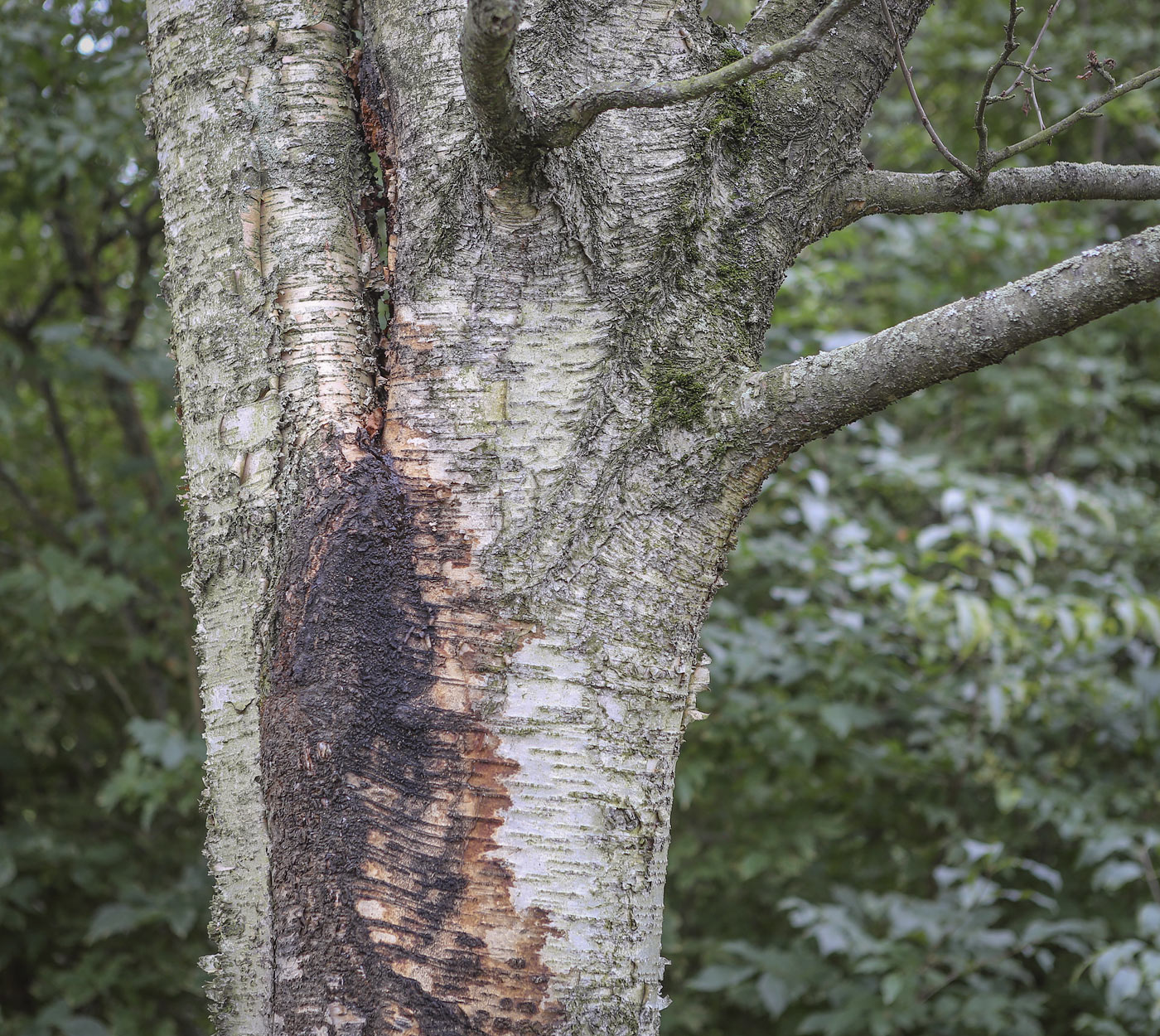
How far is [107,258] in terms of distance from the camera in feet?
11.8

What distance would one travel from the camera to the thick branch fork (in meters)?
0.72

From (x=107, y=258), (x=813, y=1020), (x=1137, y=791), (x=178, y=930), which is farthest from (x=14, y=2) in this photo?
(x=1137, y=791)

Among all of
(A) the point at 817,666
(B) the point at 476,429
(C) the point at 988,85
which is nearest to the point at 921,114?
(C) the point at 988,85

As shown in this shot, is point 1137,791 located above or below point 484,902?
above

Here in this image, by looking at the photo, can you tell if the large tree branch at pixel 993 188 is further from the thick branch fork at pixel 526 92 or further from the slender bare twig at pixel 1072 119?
the thick branch fork at pixel 526 92

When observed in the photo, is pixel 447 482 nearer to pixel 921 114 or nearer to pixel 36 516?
pixel 921 114

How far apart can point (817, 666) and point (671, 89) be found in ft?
6.27

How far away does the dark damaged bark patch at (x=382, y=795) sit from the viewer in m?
0.78

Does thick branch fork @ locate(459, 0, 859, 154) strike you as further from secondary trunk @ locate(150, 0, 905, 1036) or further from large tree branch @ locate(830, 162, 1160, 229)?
large tree branch @ locate(830, 162, 1160, 229)

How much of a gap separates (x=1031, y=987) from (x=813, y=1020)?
1.13 meters

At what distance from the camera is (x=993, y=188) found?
1.05 metres

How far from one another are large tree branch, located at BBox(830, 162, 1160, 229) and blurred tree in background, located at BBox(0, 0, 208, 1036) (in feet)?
6.28

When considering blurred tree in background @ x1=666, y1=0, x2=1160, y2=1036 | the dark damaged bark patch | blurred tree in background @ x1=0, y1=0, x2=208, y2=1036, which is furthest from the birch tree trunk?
blurred tree in background @ x1=0, y1=0, x2=208, y2=1036

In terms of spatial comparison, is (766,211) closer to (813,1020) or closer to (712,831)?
(813,1020)
